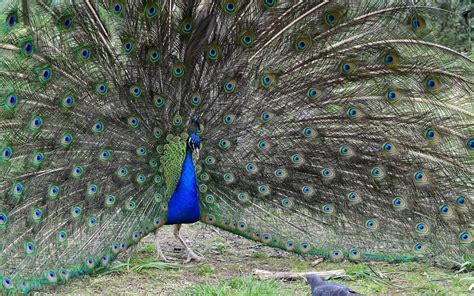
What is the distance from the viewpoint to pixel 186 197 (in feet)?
15.3

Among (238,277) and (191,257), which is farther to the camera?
(191,257)

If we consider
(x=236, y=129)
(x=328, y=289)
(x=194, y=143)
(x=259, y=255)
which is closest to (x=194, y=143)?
(x=194, y=143)

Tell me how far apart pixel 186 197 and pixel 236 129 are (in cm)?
60

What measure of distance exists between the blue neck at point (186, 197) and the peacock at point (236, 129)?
0.4 inches

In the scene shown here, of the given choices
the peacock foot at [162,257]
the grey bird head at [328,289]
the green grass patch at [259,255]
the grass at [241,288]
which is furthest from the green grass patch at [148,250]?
the grey bird head at [328,289]

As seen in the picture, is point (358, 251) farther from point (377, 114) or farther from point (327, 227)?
point (377, 114)

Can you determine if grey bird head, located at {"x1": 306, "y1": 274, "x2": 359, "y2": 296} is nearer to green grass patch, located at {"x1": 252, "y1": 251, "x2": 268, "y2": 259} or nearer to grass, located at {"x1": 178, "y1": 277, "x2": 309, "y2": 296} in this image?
grass, located at {"x1": 178, "y1": 277, "x2": 309, "y2": 296}

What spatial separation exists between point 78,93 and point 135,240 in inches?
42.1

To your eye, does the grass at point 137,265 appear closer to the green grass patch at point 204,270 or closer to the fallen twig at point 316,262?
the green grass patch at point 204,270

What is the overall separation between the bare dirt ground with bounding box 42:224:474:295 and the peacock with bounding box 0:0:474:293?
0.13 m

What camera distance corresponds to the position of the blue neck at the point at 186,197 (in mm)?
4656

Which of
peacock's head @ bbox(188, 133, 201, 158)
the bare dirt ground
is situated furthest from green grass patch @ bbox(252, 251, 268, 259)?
peacock's head @ bbox(188, 133, 201, 158)

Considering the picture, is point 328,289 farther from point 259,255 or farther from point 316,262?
point 259,255

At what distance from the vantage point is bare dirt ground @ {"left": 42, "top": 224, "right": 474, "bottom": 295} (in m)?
4.26
